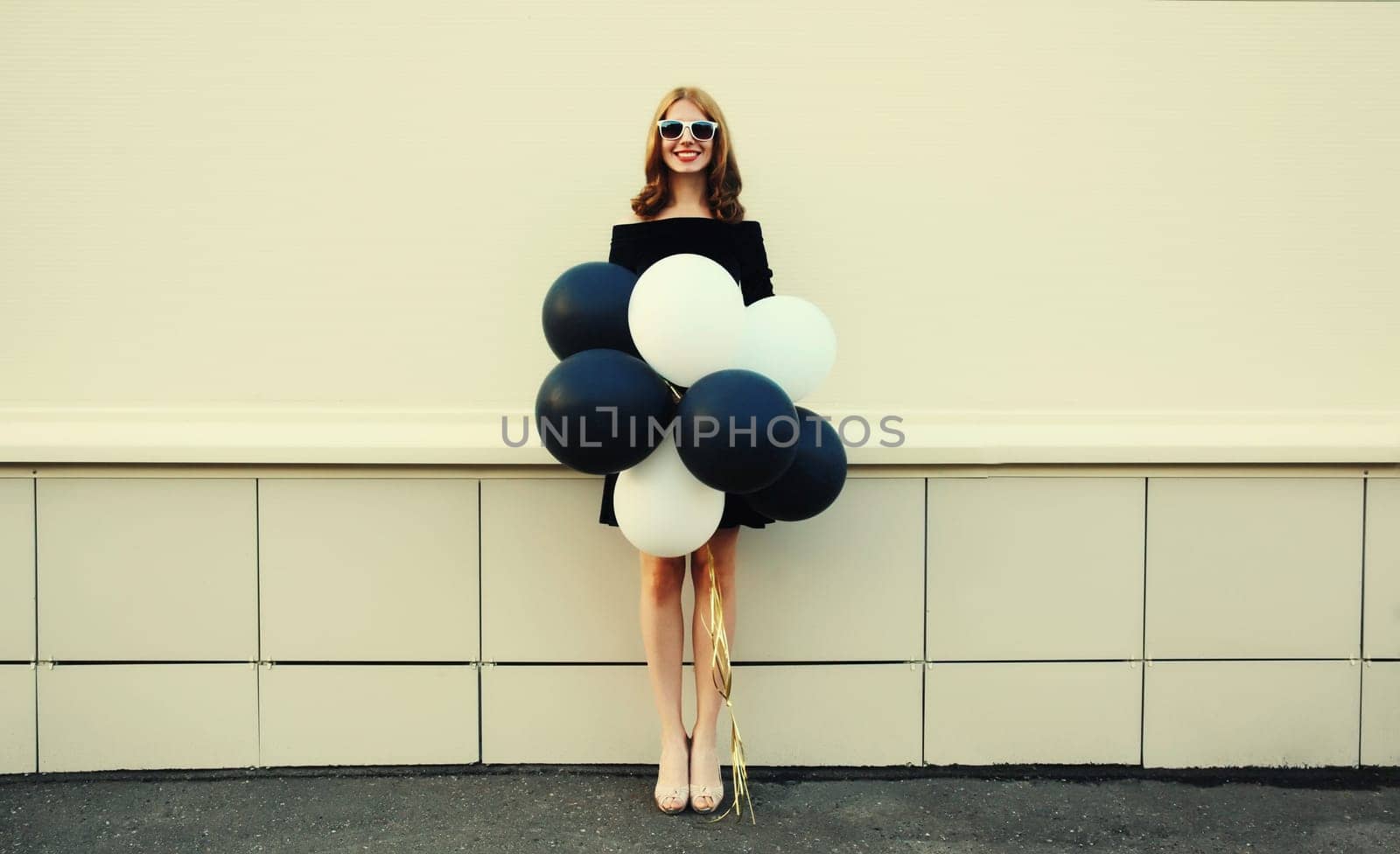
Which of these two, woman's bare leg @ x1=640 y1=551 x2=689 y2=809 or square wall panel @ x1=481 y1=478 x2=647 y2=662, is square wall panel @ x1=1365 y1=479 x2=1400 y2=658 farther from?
square wall panel @ x1=481 y1=478 x2=647 y2=662

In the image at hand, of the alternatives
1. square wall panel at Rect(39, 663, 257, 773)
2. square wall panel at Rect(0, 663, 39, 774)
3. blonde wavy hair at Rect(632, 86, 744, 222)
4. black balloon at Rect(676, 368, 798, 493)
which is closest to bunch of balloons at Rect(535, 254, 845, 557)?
black balloon at Rect(676, 368, 798, 493)

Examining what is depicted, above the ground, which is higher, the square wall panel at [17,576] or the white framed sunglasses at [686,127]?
the white framed sunglasses at [686,127]

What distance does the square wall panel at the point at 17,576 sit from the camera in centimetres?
254

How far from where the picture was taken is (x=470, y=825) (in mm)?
2301

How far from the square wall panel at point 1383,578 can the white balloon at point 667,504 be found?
193 centimetres

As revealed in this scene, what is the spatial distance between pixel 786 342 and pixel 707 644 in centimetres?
85

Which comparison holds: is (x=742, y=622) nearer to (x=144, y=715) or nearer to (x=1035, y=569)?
(x=1035, y=569)

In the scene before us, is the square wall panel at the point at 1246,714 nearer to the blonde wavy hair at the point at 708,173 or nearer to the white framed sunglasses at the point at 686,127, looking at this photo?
the blonde wavy hair at the point at 708,173

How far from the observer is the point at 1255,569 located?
265cm

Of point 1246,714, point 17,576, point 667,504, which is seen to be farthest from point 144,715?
point 1246,714

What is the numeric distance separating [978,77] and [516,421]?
1594 mm

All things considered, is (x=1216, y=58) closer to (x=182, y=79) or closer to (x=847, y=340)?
(x=847, y=340)

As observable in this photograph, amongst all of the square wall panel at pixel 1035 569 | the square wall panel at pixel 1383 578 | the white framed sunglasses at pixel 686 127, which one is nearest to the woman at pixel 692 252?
the white framed sunglasses at pixel 686 127

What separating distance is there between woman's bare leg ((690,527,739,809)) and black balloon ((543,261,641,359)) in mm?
623
